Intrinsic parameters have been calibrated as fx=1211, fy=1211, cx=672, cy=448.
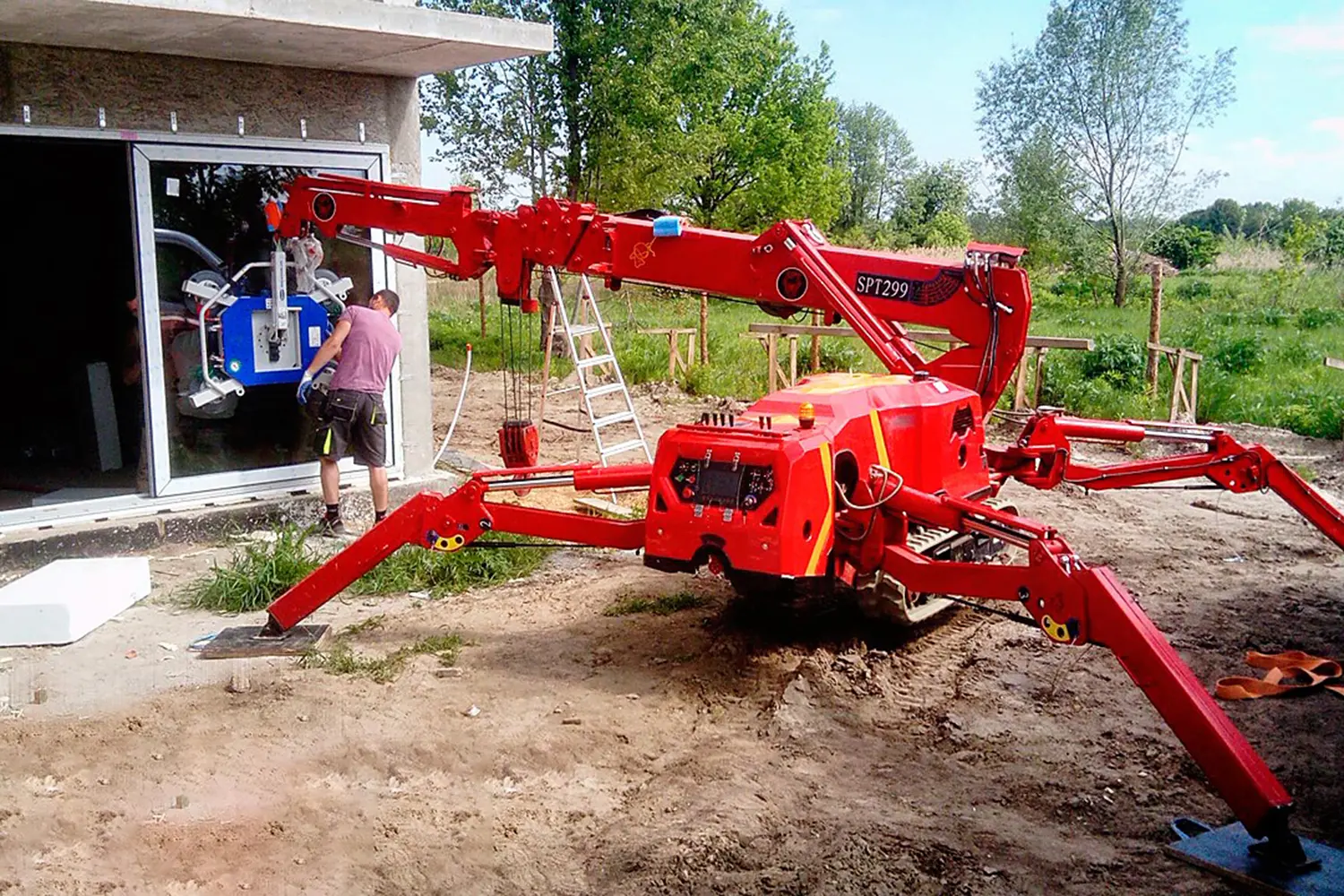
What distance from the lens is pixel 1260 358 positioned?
17.8 metres

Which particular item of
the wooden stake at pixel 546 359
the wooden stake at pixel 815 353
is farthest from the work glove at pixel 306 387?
the wooden stake at pixel 815 353

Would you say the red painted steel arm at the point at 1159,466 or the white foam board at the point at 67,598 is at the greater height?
the red painted steel arm at the point at 1159,466

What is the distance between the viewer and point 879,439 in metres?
6.44

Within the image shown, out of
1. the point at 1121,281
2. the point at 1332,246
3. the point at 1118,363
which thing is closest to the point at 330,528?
the point at 1118,363

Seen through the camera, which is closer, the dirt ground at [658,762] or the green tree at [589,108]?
the dirt ground at [658,762]

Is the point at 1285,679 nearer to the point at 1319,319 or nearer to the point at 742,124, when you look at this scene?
the point at 1319,319

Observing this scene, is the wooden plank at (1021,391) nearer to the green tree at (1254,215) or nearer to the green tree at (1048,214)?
the green tree at (1048,214)

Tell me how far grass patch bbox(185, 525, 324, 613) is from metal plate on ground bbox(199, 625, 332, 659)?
0.56 meters

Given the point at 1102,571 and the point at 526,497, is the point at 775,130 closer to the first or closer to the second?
the point at 526,497

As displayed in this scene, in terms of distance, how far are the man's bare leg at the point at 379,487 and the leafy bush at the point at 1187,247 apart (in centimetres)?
3145

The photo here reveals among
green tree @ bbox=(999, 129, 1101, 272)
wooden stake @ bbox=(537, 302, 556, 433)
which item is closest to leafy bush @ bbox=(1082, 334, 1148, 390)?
wooden stake @ bbox=(537, 302, 556, 433)

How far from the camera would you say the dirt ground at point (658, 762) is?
4660 mm

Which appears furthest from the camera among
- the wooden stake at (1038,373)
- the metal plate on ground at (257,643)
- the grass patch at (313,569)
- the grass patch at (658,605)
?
the wooden stake at (1038,373)

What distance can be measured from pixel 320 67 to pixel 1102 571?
23.7 feet
